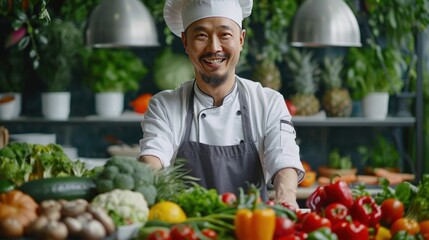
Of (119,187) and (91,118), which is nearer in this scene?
(119,187)

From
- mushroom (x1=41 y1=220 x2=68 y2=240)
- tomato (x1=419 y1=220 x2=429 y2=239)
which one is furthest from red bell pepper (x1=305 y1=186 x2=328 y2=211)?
mushroom (x1=41 y1=220 x2=68 y2=240)

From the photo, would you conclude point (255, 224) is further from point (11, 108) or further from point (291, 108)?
point (11, 108)

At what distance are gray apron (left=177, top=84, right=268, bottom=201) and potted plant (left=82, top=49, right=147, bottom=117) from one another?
2.36m

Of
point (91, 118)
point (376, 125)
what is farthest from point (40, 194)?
point (376, 125)

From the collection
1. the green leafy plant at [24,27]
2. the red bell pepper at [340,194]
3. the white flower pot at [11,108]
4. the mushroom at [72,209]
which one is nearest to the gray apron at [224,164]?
the red bell pepper at [340,194]

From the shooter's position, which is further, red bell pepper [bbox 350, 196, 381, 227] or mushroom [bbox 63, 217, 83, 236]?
red bell pepper [bbox 350, 196, 381, 227]

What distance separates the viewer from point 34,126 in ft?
20.0

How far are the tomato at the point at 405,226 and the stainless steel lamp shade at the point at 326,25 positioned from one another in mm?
2200

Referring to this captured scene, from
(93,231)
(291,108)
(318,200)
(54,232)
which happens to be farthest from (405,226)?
(291,108)

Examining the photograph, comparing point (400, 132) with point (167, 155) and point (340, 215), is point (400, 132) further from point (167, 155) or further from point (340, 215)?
point (340, 215)

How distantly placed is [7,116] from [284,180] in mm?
3256

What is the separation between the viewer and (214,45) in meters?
3.11

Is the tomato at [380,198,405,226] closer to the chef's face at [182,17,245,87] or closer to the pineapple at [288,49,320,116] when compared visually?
the chef's face at [182,17,245,87]

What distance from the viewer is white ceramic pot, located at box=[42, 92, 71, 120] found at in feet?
18.0
